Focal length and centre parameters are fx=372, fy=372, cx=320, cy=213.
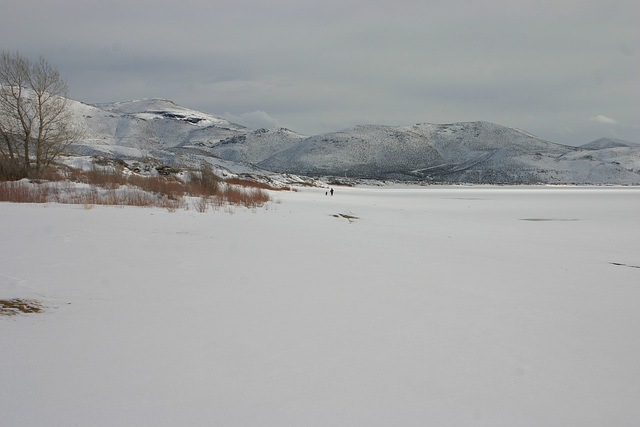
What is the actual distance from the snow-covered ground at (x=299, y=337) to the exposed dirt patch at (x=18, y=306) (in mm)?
100

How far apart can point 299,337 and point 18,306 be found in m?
2.56

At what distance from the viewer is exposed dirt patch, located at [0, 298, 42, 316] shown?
10.6 feet

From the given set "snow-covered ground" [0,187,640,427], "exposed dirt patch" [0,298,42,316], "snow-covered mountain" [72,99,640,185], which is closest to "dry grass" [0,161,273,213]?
"snow-covered ground" [0,187,640,427]

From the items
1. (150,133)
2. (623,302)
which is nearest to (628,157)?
(623,302)

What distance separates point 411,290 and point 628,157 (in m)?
184

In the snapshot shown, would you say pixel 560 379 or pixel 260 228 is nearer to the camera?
pixel 560 379

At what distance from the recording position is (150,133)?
192m

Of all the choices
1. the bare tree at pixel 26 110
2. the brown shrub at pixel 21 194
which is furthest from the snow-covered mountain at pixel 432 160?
the brown shrub at pixel 21 194

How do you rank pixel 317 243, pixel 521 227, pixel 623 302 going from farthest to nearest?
pixel 521 227 < pixel 317 243 < pixel 623 302

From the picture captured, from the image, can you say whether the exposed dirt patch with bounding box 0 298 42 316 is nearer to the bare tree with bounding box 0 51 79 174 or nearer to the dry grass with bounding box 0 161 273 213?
the dry grass with bounding box 0 161 273 213

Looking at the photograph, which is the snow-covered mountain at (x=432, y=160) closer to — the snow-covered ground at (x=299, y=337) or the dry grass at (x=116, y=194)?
the dry grass at (x=116, y=194)

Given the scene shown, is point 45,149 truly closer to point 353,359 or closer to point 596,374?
point 353,359

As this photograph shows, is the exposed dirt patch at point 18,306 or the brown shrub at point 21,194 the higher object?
the brown shrub at point 21,194

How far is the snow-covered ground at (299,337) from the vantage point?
2.25m
